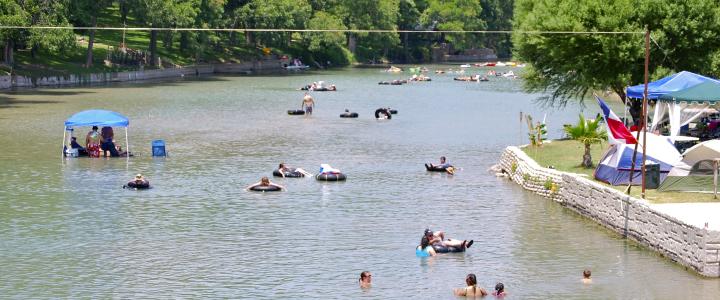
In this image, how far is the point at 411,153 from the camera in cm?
6122

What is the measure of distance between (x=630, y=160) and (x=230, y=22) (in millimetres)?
109198

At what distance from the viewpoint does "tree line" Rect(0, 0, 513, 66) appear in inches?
3967

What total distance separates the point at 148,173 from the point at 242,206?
9149 mm

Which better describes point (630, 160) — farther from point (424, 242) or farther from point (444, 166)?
point (444, 166)

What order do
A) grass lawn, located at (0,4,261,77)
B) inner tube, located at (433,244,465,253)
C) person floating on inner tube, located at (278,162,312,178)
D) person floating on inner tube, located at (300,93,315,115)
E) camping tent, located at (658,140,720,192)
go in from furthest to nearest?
grass lawn, located at (0,4,261,77), person floating on inner tube, located at (300,93,315,115), person floating on inner tube, located at (278,162,312,178), camping tent, located at (658,140,720,192), inner tube, located at (433,244,465,253)

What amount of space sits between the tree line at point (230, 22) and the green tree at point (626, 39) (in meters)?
50.8

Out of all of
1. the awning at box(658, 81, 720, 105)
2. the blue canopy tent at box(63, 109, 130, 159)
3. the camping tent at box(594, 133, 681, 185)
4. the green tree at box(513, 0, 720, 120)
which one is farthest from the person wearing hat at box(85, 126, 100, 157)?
the awning at box(658, 81, 720, 105)

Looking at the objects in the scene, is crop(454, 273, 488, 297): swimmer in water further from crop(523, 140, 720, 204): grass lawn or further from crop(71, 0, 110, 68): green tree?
crop(71, 0, 110, 68): green tree

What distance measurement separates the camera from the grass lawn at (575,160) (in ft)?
131

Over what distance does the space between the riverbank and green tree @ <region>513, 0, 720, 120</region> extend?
56.8 metres

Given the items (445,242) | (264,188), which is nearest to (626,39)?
(264,188)

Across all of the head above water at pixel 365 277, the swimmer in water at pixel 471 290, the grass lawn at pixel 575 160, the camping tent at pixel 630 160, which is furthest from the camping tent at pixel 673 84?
the head above water at pixel 365 277

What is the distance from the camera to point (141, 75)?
4840 inches

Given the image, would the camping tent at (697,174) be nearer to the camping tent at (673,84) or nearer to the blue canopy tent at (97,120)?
the camping tent at (673,84)
